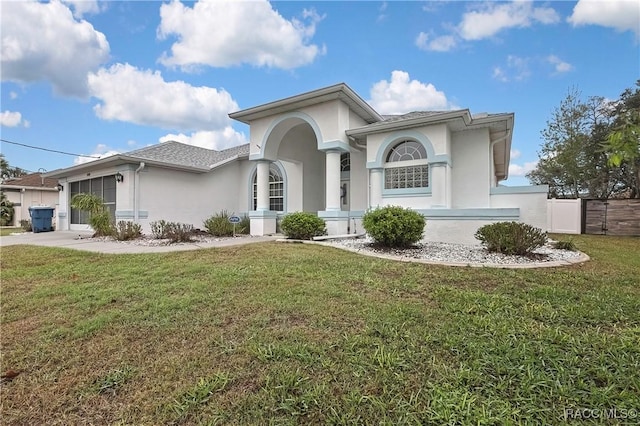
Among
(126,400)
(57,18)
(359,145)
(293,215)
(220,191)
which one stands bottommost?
(126,400)

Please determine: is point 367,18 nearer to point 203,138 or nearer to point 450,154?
point 450,154

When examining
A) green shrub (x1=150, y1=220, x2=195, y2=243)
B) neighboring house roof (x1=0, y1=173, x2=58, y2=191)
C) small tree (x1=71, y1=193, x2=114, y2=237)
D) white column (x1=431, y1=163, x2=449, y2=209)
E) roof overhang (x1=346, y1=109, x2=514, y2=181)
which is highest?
roof overhang (x1=346, y1=109, x2=514, y2=181)

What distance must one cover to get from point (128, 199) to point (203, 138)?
585 inches

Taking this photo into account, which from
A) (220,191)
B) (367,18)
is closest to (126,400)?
(367,18)

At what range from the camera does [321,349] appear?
2729 millimetres

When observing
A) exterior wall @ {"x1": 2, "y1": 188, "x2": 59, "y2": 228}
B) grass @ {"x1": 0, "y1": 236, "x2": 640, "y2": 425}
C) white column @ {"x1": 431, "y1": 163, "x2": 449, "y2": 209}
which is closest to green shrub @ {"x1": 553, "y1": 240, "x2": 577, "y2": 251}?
white column @ {"x1": 431, "y1": 163, "x2": 449, "y2": 209}

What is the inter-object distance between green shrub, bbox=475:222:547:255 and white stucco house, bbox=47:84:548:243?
147 centimetres

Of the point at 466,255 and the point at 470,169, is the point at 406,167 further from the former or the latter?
the point at 466,255

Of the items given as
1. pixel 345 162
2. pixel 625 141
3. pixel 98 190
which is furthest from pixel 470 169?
pixel 98 190

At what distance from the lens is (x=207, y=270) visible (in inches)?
214

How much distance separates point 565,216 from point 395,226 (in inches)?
449

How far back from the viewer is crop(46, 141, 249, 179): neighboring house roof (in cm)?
1269

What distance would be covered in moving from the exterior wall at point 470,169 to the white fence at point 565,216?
631cm

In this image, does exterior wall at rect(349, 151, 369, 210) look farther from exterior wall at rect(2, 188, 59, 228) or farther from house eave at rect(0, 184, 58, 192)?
exterior wall at rect(2, 188, 59, 228)
